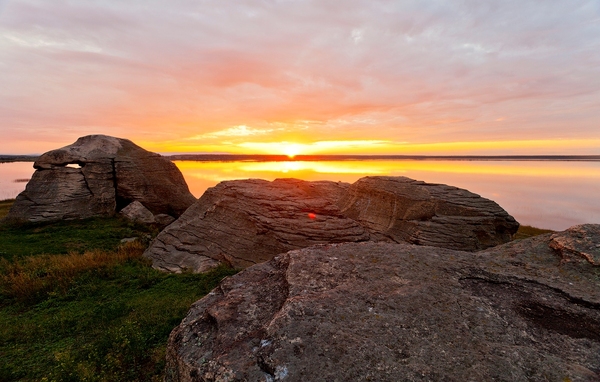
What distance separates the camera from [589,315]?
457cm

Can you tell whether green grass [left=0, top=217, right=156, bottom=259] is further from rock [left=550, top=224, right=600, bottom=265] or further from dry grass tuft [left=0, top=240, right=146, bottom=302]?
rock [left=550, top=224, right=600, bottom=265]

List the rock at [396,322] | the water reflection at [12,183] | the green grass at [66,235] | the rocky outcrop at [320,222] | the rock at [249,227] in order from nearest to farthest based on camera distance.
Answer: the rock at [396,322] < the rocky outcrop at [320,222] < the rock at [249,227] < the green grass at [66,235] < the water reflection at [12,183]

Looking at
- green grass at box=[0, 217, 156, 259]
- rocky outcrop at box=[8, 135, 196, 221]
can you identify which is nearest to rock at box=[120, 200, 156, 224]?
green grass at box=[0, 217, 156, 259]

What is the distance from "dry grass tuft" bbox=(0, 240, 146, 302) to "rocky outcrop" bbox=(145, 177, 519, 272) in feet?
6.55

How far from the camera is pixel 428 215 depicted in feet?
51.8

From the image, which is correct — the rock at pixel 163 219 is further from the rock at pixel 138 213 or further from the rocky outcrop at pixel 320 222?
the rocky outcrop at pixel 320 222

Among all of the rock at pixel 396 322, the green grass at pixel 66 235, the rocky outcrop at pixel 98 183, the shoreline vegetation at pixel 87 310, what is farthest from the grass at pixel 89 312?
the rocky outcrop at pixel 98 183

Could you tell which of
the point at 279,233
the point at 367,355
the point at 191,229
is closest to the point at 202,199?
the point at 191,229

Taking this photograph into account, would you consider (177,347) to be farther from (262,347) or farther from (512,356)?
(512,356)

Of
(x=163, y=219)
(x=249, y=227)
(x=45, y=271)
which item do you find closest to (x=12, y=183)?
(x=163, y=219)

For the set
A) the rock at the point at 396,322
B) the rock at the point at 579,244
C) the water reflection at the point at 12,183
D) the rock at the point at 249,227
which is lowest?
the water reflection at the point at 12,183

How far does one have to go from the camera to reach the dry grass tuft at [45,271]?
37.6 feet

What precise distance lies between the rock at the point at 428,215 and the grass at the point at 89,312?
789cm

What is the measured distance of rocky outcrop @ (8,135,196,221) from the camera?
2236 cm
